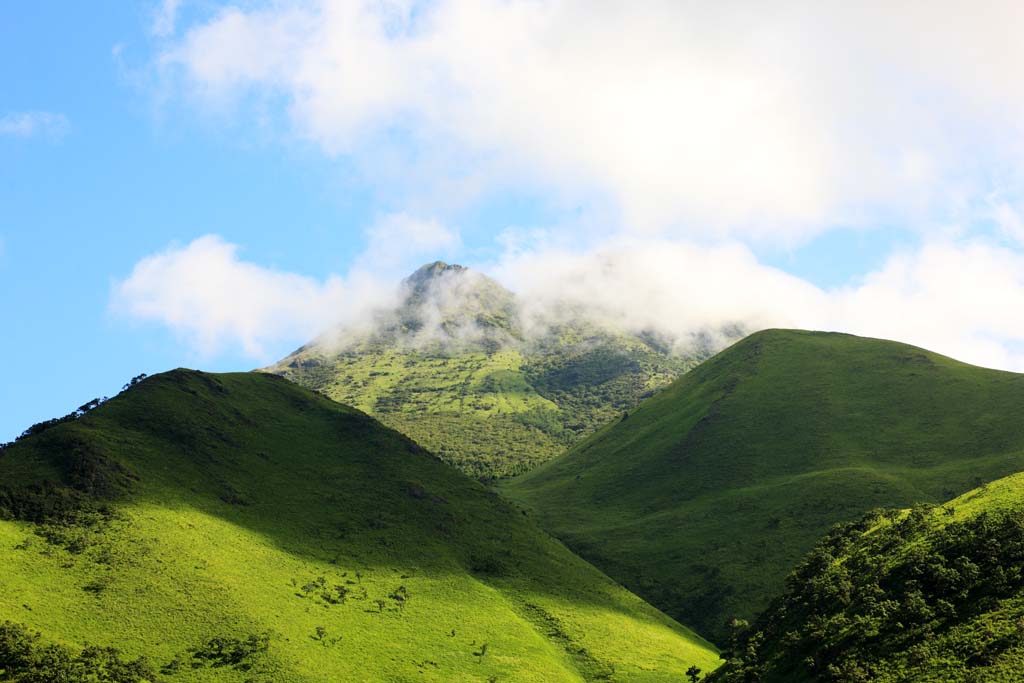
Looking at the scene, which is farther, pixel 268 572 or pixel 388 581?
pixel 388 581

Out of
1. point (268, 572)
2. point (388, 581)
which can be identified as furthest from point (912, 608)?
point (268, 572)

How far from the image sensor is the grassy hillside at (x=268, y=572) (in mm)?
116375

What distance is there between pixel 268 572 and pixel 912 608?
3980 inches

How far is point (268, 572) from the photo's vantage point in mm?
141625

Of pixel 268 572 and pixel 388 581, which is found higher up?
pixel 268 572

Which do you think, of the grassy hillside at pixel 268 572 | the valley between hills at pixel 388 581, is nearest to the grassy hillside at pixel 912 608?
the valley between hills at pixel 388 581

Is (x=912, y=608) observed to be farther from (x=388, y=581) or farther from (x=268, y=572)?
(x=268, y=572)

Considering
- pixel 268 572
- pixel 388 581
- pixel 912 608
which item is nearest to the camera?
pixel 912 608

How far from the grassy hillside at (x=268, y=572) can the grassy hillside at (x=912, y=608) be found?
3461 cm

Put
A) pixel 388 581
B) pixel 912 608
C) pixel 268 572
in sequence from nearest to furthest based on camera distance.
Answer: pixel 912 608 → pixel 268 572 → pixel 388 581

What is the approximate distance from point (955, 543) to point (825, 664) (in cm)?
2126

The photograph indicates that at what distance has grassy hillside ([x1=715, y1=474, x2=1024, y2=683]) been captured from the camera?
3068 inches

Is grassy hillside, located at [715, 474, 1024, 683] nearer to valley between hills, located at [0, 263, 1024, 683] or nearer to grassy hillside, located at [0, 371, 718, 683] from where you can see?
valley between hills, located at [0, 263, 1024, 683]

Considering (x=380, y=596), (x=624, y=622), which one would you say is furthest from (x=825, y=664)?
(x=380, y=596)
